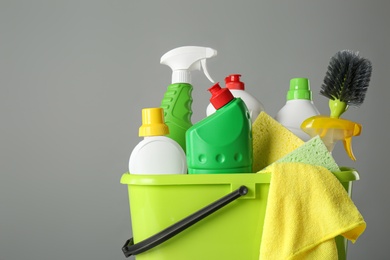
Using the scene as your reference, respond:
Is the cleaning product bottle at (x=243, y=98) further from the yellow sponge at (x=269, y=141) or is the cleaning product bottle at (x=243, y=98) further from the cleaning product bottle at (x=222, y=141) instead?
the cleaning product bottle at (x=222, y=141)

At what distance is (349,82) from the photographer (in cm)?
84

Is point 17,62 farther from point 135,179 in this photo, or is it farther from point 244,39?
point 135,179

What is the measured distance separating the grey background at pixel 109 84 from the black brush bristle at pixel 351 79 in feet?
2.24

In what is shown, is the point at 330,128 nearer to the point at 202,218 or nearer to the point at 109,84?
the point at 202,218

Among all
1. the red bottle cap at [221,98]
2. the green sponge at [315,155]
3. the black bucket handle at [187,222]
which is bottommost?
the black bucket handle at [187,222]

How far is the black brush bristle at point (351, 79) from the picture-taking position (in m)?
0.84

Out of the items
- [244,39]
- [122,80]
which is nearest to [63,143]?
[122,80]

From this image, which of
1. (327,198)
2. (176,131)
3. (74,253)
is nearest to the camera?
(327,198)

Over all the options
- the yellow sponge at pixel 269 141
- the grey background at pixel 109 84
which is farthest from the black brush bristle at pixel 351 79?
the grey background at pixel 109 84

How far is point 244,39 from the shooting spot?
1559mm

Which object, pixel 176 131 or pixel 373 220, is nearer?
pixel 176 131

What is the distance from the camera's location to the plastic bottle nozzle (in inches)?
32.2

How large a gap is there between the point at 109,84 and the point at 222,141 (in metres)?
0.86

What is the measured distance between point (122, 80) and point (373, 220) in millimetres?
853
